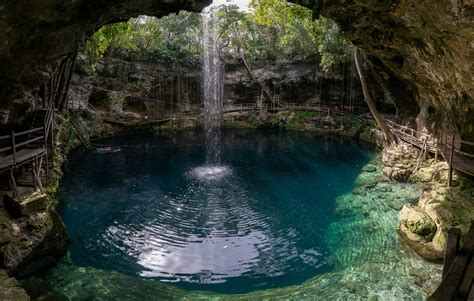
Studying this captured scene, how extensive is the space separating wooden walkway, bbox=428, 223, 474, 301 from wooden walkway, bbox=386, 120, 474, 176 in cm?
693

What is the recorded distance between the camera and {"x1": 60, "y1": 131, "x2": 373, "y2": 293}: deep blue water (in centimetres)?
1038

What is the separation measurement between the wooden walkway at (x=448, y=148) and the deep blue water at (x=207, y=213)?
3.66 m

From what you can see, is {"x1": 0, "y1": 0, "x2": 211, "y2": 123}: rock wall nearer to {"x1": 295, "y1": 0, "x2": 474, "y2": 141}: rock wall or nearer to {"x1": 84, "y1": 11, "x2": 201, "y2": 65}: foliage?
{"x1": 295, "y1": 0, "x2": 474, "y2": 141}: rock wall

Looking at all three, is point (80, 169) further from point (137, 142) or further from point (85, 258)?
point (85, 258)

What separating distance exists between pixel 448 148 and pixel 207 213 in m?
10.6

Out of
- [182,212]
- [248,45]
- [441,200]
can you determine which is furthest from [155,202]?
[248,45]

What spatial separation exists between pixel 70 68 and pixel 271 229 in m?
11.4

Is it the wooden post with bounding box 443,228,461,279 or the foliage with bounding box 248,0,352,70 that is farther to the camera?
the foliage with bounding box 248,0,352,70

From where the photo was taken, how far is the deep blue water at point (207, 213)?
34.1 ft

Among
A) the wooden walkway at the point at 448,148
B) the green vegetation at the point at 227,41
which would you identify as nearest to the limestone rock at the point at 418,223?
the wooden walkway at the point at 448,148

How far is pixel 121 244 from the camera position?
11.6 metres

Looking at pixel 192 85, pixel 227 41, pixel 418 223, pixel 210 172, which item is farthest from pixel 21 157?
pixel 227 41

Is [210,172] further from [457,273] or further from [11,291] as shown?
[457,273]

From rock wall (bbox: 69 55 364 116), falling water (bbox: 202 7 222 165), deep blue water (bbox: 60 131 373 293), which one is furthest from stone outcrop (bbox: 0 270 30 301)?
falling water (bbox: 202 7 222 165)
